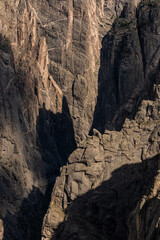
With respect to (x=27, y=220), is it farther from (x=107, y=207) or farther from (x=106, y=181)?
(x=107, y=207)

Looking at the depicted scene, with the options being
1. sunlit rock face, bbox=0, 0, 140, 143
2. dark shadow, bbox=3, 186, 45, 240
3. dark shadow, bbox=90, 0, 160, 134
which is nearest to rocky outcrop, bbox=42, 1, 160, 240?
dark shadow, bbox=90, 0, 160, 134

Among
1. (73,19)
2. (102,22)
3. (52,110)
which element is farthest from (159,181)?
(102,22)

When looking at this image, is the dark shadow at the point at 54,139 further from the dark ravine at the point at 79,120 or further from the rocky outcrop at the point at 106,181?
the rocky outcrop at the point at 106,181

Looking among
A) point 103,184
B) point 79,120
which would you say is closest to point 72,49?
point 79,120

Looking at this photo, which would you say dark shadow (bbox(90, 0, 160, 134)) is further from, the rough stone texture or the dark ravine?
the rough stone texture

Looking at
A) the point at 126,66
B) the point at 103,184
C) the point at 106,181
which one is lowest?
the point at 103,184
